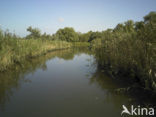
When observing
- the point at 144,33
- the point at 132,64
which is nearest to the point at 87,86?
the point at 132,64

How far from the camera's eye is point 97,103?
2.75 metres

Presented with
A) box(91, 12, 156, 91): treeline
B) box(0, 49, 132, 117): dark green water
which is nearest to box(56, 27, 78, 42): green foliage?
box(91, 12, 156, 91): treeline

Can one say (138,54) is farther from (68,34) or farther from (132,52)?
(68,34)

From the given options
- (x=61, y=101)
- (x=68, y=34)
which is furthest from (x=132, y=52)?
(x=68, y=34)

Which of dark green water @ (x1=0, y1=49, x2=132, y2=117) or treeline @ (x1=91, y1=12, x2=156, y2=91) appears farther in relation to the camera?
treeline @ (x1=91, y1=12, x2=156, y2=91)

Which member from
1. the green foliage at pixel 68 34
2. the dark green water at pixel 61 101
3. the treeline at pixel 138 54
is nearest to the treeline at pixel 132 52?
the treeline at pixel 138 54

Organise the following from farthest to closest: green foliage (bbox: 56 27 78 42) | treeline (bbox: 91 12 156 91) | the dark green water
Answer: green foliage (bbox: 56 27 78 42) < treeline (bbox: 91 12 156 91) < the dark green water

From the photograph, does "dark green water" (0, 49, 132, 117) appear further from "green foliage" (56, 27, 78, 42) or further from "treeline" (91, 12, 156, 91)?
"green foliage" (56, 27, 78, 42)

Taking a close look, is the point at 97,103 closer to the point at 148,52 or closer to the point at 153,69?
the point at 153,69

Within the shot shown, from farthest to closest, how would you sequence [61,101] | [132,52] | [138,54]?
[132,52] < [138,54] < [61,101]

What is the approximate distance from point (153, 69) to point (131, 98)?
974 millimetres

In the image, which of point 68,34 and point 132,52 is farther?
point 68,34

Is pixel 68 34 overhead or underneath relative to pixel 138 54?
overhead

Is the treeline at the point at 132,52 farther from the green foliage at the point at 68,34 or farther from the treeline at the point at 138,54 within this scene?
the green foliage at the point at 68,34
